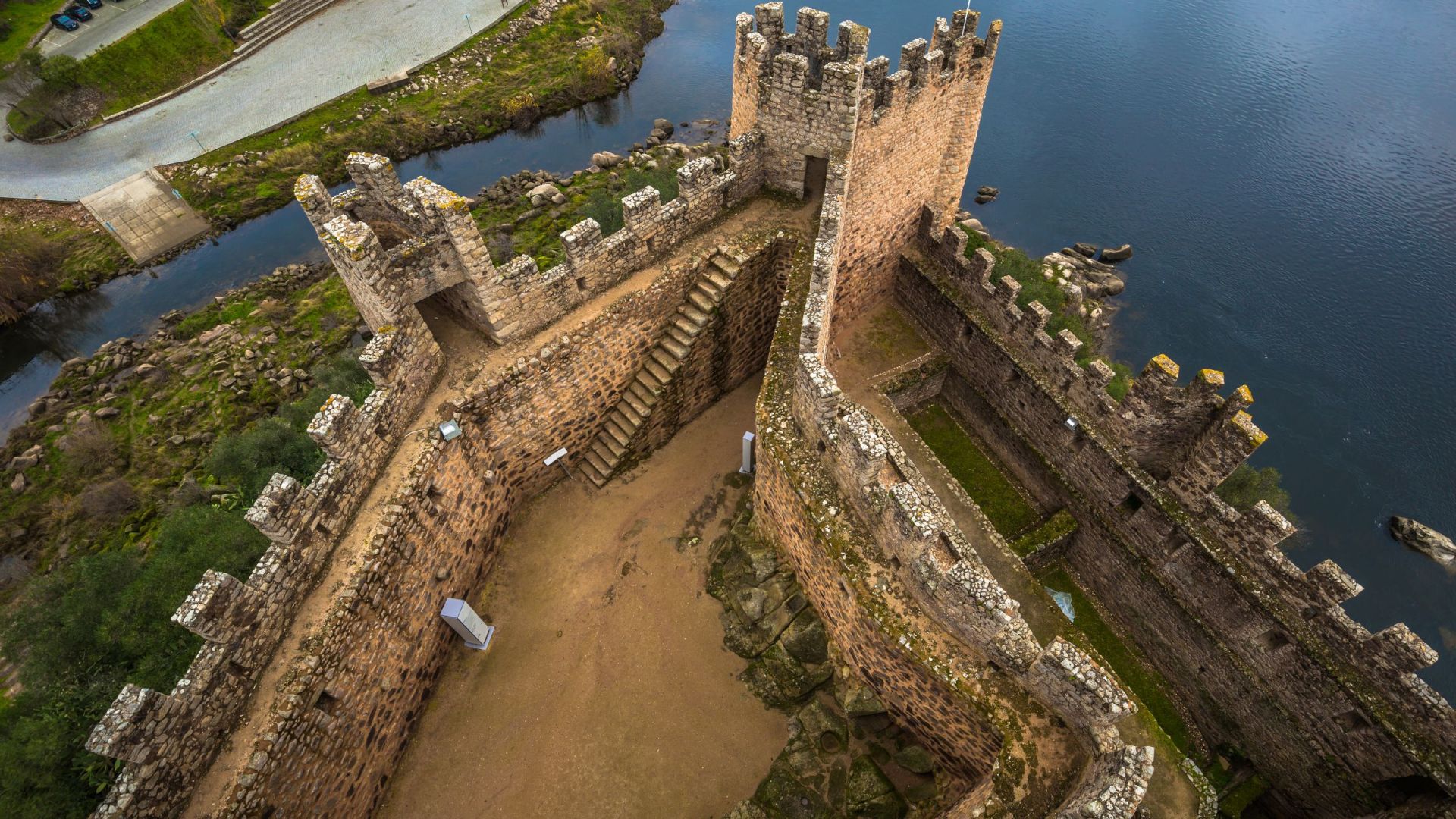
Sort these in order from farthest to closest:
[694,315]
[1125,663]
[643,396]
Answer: [643,396]
[694,315]
[1125,663]

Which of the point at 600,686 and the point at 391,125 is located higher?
the point at 391,125

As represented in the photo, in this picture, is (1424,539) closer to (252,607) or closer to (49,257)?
(252,607)

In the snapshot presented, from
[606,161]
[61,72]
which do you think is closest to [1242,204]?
[606,161]

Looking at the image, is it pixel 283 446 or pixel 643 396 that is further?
pixel 283 446

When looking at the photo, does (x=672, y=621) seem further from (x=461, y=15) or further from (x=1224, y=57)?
(x=1224, y=57)

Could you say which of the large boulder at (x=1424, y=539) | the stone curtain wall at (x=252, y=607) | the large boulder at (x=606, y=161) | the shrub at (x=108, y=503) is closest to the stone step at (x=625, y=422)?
the stone curtain wall at (x=252, y=607)

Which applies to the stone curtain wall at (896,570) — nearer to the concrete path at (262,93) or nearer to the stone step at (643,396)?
the stone step at (643,396)

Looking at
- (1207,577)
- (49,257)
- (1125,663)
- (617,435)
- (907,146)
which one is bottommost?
(1125,663)
